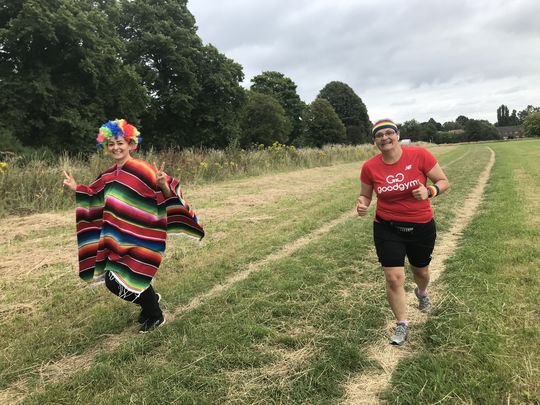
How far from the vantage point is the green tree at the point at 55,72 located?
66.4 feet

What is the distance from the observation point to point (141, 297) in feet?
13.1

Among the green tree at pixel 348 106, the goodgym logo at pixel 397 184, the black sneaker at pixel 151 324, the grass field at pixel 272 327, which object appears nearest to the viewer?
the grass field at pixel 272 327

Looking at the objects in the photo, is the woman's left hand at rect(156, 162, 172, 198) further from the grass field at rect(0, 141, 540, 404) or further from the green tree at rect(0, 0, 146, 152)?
the green tree at rect(0, 0, 146, 152)

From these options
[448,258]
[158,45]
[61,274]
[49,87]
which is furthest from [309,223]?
[158,45]

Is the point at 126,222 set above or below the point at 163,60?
below

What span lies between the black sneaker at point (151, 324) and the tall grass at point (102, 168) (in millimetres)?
7556

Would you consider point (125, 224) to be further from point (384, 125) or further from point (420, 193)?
point (420, 193)

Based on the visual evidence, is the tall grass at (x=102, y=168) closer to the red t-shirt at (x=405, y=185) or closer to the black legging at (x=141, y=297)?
the black legging at (x=141, y=297)

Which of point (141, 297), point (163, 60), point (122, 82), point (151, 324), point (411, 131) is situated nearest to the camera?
point (141, 297)

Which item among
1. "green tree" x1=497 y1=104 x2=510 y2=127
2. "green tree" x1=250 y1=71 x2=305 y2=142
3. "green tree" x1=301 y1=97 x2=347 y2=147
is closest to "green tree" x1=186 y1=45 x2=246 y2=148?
"green tree" x1=301 y1=97 x2=347 y2=147

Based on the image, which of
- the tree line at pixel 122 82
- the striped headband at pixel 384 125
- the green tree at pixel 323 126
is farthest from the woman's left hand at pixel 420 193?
the green tree at pixel 323 126

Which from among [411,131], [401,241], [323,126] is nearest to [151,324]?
[401,241]

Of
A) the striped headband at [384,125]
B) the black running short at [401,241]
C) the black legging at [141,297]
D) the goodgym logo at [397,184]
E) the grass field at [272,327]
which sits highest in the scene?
the striped headband at [384,125]

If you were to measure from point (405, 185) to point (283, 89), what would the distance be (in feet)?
195
